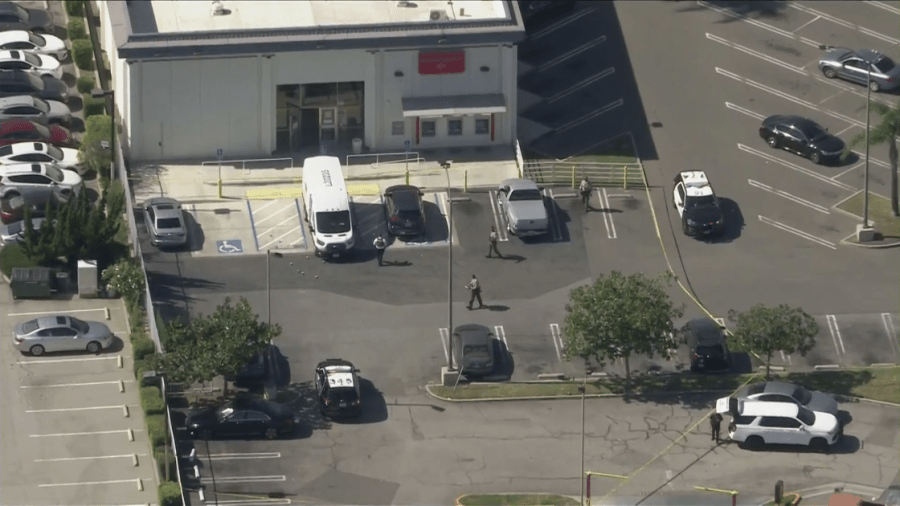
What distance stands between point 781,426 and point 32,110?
133ft

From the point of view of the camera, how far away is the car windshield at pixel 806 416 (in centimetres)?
9925

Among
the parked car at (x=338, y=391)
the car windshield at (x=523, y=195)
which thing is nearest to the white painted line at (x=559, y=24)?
the car windshield at (x=523, y=195)

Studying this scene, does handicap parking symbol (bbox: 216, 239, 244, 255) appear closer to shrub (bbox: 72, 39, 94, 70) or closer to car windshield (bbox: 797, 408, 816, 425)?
shrub (bbox: 72, 39, 94, 70)

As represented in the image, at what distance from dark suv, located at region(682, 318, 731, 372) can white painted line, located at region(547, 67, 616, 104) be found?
69.5 ft

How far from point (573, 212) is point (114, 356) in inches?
902

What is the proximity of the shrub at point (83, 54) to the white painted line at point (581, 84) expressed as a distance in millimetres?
22780

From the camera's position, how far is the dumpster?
351 feet

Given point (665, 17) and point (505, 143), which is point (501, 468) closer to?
point (505, 143)

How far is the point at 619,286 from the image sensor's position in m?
102

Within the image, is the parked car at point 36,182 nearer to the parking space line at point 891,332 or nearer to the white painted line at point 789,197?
the white painted line at point 789,197

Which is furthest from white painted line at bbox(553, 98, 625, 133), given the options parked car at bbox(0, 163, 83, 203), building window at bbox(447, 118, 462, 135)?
parked car at bbox(0, 163, 83, 203)

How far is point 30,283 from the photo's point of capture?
10675cm

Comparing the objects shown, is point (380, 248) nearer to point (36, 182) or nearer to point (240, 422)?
point (240, 422)

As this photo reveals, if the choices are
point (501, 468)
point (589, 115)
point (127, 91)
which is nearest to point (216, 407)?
point (501, 468)
